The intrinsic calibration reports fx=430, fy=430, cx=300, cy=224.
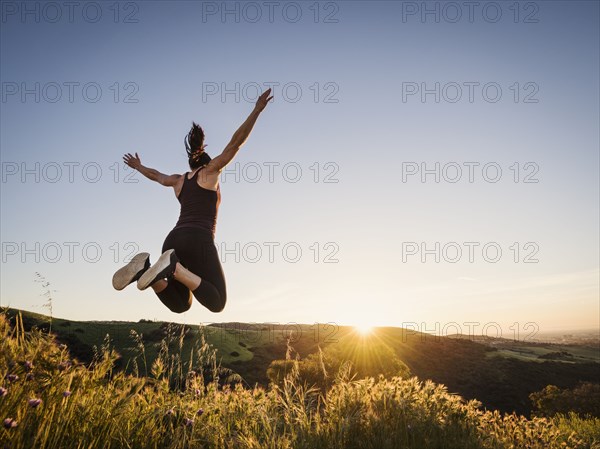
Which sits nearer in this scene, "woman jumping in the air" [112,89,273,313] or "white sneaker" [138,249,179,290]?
"white sneaker" [138,249,179,290]

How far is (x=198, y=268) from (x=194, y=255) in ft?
0.58

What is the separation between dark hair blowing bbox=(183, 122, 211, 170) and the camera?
5852 millimetres

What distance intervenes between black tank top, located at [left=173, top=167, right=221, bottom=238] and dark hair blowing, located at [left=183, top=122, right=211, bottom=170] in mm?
243

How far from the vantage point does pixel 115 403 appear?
345cm

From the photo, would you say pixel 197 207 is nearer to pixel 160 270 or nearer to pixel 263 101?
pixel 160 270

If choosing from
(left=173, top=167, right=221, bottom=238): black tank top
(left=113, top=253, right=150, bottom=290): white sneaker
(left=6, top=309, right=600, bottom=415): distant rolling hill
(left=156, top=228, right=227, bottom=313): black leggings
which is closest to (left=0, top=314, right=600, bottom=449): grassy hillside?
(left=156, top=228, right=227, bottom=313): black leggings

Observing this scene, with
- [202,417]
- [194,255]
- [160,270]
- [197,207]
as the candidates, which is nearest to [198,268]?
[194,255]

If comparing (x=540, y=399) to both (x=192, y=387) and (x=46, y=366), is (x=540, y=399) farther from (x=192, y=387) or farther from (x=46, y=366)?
(x=46, y=366)

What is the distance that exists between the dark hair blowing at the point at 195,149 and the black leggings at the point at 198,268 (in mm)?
1029

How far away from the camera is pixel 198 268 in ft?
17.6

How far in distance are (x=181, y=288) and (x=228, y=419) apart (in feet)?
5.87

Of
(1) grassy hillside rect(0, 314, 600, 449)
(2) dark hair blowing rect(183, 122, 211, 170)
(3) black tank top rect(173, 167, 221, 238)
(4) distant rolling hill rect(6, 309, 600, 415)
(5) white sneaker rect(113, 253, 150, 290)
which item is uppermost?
(2) dark hair blowing rect(183, 122, 211, 170)

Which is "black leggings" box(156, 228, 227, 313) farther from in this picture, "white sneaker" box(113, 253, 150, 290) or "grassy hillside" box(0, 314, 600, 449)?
"grassy hillside" box(0, 314, 600, 449)

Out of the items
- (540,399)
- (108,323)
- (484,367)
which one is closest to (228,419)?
(540,399)
